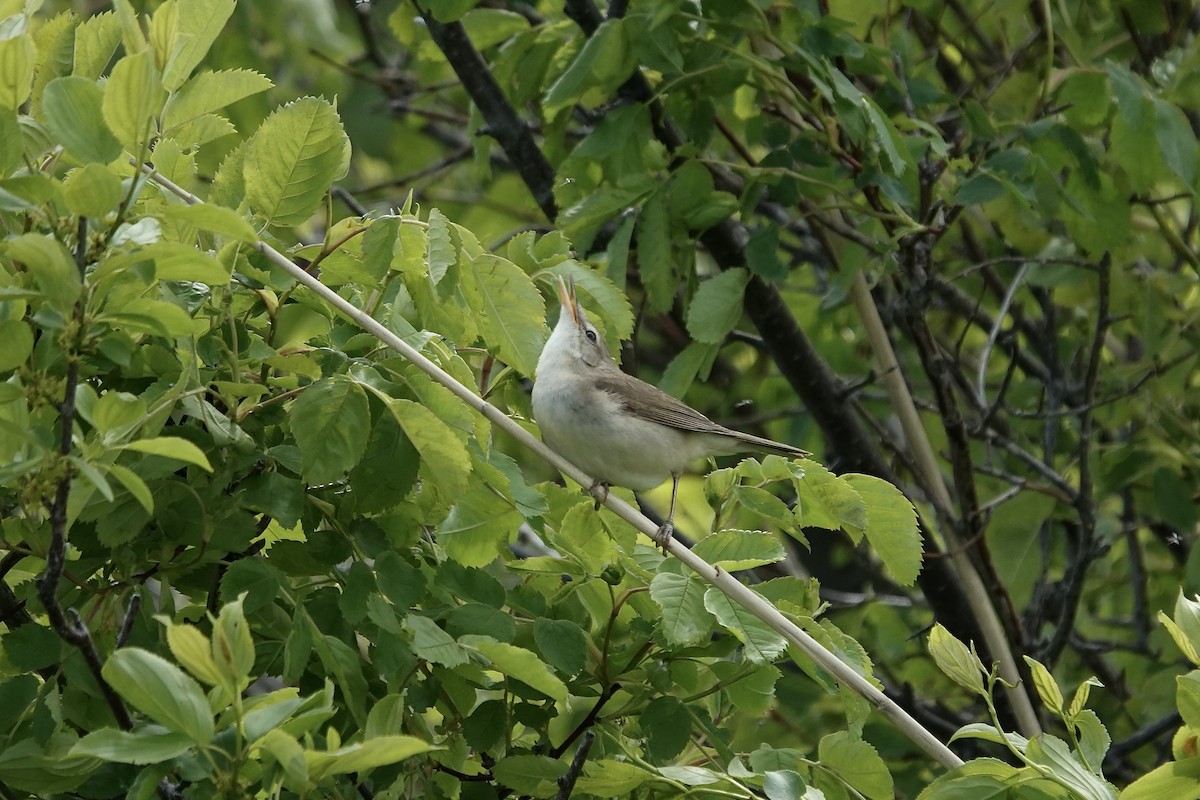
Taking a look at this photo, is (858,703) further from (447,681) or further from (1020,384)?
(1020,384)

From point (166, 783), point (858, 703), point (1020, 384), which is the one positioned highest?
point (166, 783)

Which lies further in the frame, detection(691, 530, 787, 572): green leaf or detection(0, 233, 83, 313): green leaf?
detection(691, 530, 787, 572): green leaf

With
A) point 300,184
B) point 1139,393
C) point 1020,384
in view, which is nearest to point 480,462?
point 300,184

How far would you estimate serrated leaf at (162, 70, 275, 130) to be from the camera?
6.63 feet

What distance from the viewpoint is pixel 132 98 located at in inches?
67.4

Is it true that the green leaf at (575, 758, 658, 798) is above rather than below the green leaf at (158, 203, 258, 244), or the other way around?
below

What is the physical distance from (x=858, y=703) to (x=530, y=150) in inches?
113

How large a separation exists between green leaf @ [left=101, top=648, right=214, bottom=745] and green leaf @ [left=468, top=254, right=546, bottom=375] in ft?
2.80

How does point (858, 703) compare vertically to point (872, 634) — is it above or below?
above

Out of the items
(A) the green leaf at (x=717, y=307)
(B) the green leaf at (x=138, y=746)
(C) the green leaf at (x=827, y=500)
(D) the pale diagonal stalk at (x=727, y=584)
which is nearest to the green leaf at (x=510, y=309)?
(D) the pale diagonal stalk at (x=727, y=584)

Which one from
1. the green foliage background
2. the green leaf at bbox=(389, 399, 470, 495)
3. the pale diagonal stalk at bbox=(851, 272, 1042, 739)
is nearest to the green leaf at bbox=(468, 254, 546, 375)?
the green foliage background

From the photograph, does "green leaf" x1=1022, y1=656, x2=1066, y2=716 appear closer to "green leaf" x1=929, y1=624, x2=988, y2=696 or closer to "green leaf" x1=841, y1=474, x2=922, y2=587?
"green leaf" x1=929, y1=624, x2=988, y2=696

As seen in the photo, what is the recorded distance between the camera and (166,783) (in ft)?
6.53

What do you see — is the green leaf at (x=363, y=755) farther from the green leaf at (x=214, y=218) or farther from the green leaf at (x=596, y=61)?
the green leaf at (x=596, y=61)
